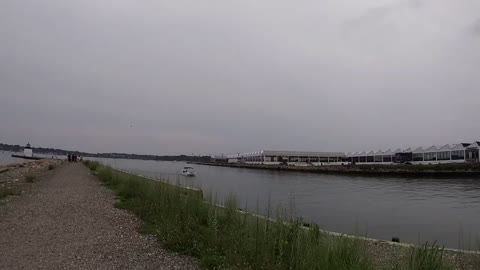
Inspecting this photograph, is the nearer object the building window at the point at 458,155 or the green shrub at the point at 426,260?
the green shrub at the point at 426,260

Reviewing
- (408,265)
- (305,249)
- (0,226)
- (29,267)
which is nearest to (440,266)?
(408,265)

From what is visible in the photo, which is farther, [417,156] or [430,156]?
[417,156]

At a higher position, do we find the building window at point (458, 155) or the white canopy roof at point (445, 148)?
the white canopy roof at point (445, 148)

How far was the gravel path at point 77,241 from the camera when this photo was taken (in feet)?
21.3

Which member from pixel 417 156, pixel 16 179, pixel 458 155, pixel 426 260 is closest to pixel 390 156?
pixel 417 156

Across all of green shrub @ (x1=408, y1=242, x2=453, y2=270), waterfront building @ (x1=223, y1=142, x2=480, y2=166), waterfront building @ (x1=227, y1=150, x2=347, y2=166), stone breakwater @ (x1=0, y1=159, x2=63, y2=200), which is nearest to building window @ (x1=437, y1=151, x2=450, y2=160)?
waterfront building @ (x1=223, y1=142, x2=480, y2=166)

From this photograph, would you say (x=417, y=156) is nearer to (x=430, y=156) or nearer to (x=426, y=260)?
(x=430, y=156)

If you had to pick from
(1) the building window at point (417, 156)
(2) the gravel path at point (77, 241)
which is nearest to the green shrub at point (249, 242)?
(2) the gravel path at point (77, 241)

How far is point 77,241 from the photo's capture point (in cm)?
804

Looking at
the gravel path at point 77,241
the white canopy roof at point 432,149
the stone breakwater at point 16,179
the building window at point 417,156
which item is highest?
the white canopy roof at point 432,149

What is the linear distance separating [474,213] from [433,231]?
8.94m

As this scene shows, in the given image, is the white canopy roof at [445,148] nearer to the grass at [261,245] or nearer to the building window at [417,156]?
the building window at [417,156]

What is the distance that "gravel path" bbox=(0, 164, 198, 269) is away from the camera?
6.49 meters

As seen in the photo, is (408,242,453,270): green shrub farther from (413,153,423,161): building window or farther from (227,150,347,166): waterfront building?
(227,150,347,166): waterfront building
